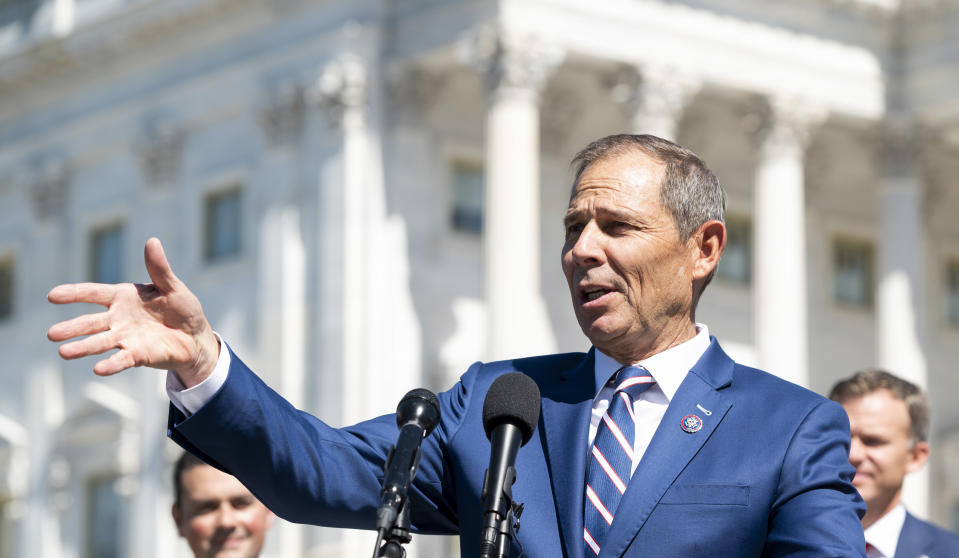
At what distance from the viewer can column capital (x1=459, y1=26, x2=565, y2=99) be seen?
30594 mm

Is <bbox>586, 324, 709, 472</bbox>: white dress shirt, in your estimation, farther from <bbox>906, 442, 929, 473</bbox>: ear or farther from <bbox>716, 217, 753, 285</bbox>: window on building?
<bbox>716, 217, 753, 285</bbox>: window on building

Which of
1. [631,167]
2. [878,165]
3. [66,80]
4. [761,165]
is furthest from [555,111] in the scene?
[631,167]

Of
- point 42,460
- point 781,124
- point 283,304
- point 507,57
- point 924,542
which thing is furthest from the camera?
point 42,460

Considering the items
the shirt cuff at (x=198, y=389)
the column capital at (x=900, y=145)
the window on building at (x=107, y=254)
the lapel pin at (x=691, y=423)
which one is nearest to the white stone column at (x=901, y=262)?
the column capital at (x=900, y=145)

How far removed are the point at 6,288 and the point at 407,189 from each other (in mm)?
11995

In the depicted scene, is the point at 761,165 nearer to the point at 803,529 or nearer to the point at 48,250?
the point at 48,250

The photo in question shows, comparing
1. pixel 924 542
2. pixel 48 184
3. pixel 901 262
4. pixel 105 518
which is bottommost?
pixel 105 518

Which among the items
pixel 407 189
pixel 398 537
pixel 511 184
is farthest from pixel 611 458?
pixel 407 189

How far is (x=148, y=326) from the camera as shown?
4668 mm

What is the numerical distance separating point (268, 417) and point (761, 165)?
29.5 metres

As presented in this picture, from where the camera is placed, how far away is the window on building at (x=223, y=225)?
115ft

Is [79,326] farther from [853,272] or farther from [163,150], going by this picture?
[853,272]

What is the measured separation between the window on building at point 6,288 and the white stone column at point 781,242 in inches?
620

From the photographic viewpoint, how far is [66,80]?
38844 mm
